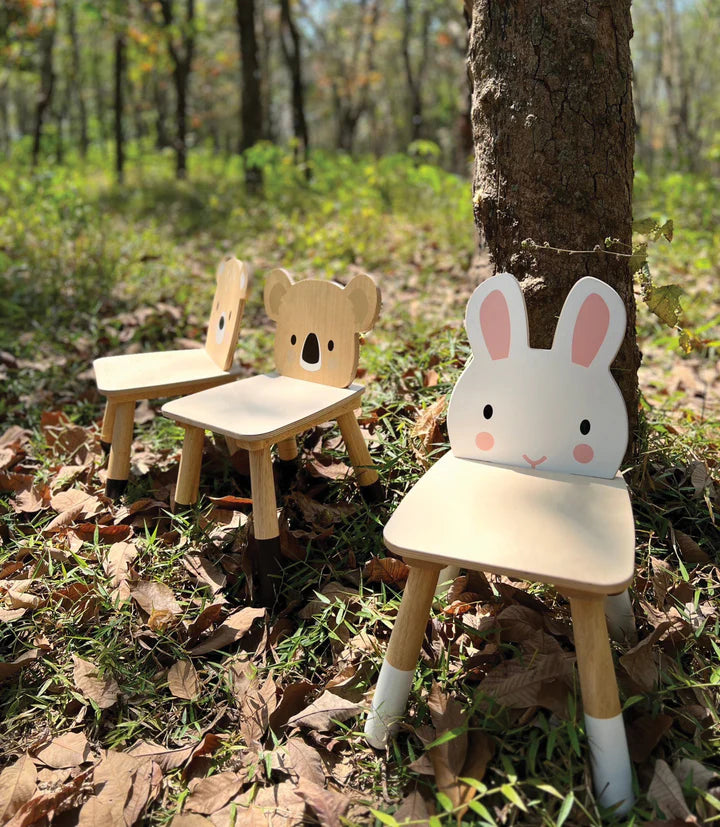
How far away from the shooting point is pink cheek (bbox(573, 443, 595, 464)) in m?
1.63

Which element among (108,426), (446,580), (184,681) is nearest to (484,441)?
(446,580)

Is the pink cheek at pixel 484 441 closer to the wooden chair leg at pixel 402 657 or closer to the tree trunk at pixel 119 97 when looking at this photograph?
the wooden chair leg at pixel 402 657

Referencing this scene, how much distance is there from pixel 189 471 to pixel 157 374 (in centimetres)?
45

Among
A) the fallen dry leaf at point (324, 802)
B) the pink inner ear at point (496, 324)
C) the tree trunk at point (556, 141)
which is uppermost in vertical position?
the tree trunk at point (556, 141)

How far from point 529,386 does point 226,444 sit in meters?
1.33

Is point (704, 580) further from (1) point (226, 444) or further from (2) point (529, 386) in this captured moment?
(1) point (226, 444)

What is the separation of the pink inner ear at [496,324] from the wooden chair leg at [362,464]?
0.64 m

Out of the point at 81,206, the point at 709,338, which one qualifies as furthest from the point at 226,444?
the point at 81,206

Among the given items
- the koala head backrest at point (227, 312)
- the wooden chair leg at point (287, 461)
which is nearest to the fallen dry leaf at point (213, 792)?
the wooden chair leg at point (287, 461)

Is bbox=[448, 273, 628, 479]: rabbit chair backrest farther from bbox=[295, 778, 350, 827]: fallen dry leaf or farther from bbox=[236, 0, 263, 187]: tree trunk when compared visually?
bbox=[236, 0, 263, 187]: tree trunk

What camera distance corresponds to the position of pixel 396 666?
1.48 meters

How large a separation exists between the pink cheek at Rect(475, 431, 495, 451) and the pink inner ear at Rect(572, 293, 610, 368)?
0.93 ft

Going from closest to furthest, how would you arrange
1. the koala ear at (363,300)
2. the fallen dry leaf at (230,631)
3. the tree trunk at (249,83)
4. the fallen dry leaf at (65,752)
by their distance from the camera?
the fallen dry leaf at (65,752)
the fallen dry leaf at (230,631)
the koala ear at (363,300)
the tree trunk at (249,83)

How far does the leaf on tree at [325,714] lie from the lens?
61.9 inches
